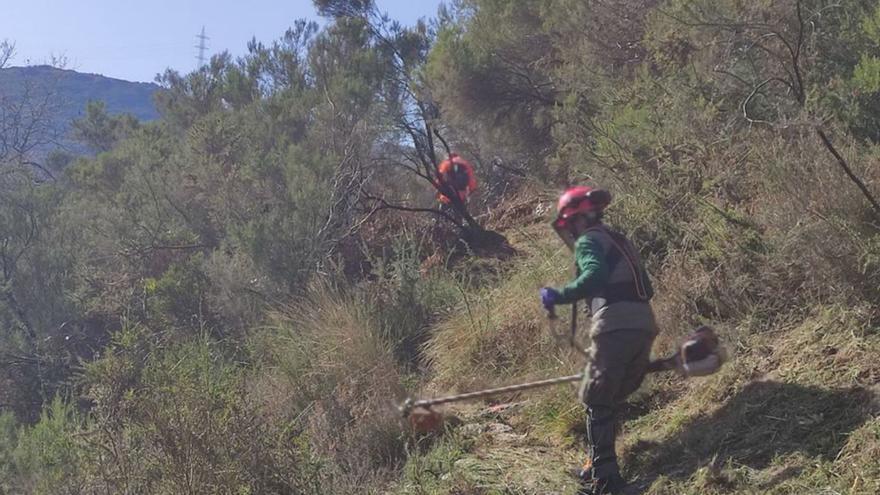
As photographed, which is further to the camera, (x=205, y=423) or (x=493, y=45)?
(x=493, y=45)

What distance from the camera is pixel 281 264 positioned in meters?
10.4

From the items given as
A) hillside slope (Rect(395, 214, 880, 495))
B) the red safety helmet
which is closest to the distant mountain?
hillside slope (Rect(395, 214, 880, 495))

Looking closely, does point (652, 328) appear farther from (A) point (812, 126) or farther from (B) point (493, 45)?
(B) point (493, 45)

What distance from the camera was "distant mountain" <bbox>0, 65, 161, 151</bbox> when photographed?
20.0m

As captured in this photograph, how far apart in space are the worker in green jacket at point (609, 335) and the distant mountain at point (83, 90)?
16.3 m

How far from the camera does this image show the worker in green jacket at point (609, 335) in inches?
203

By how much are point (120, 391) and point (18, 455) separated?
2119 mm

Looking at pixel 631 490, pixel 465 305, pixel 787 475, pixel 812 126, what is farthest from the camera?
pixel 465 305

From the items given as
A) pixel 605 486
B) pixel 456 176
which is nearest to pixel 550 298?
pixel 605 486

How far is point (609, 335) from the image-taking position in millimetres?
5211

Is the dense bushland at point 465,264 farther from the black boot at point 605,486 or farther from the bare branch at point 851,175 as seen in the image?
the black boot at point 605,486

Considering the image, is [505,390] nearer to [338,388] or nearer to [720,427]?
[720,427]

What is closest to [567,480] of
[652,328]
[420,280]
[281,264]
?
[652,328]

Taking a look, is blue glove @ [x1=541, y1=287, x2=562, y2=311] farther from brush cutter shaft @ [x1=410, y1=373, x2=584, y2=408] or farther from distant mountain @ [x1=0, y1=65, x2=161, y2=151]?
distant mountain @ [x1=0, y1=65, x2=161, y2=151]
